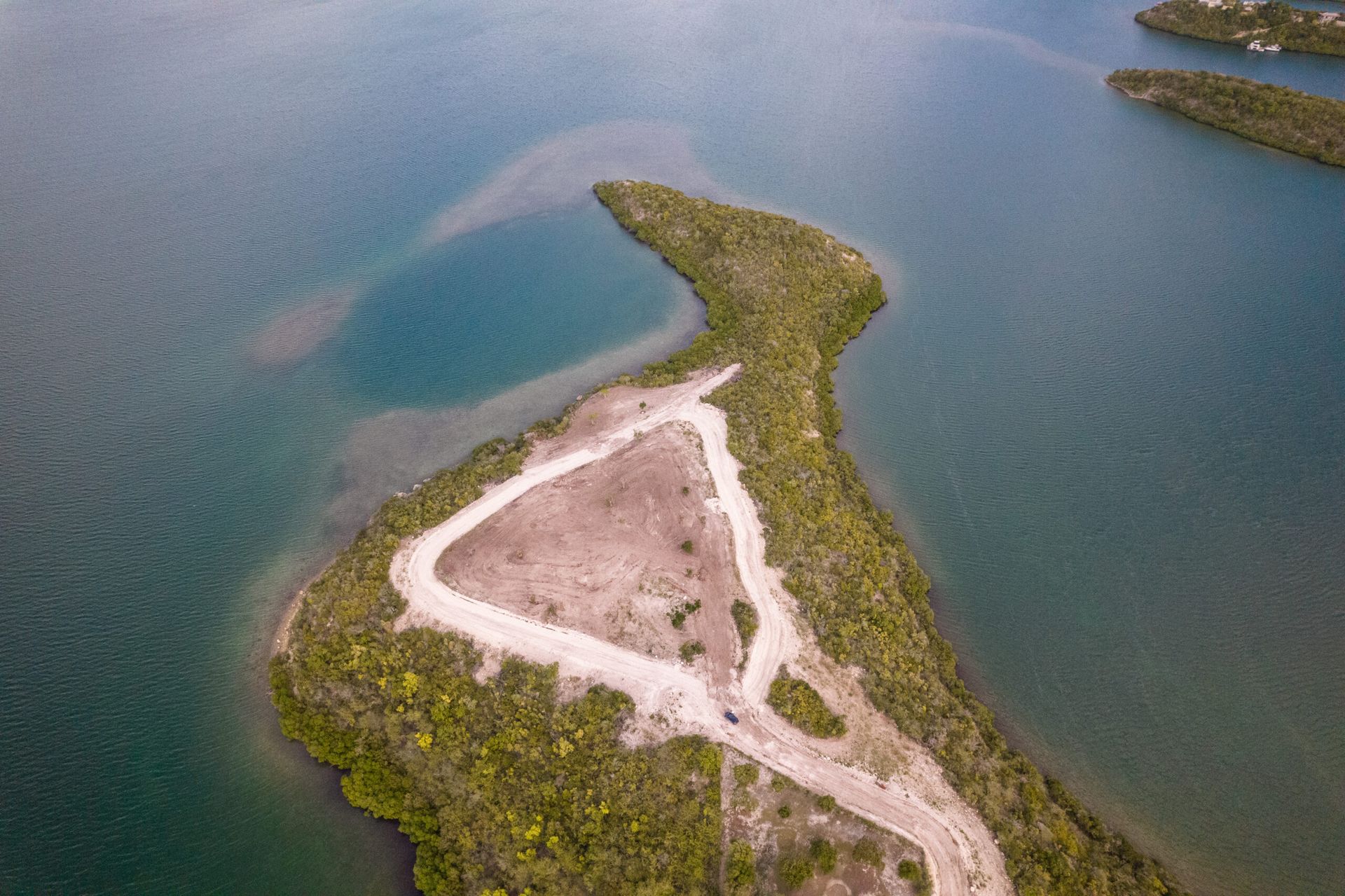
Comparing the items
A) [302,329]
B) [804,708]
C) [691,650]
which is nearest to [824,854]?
[804,708]

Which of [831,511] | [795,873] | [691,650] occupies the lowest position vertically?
[795,873]

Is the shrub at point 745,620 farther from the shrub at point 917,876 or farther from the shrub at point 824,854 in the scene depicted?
the shrub at point 917,876

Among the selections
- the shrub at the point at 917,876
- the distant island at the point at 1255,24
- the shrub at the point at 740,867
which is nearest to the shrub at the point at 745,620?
the shrub at the point at 740,867

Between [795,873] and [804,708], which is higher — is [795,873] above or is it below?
below

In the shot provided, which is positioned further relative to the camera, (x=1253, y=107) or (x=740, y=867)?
(x=1253, y=107)

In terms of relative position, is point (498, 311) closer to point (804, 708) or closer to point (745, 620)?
point (745, 620)

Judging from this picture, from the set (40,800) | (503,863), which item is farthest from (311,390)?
(503,863)
